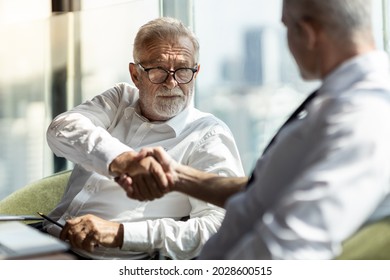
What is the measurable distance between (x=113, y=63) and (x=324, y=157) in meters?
2.31

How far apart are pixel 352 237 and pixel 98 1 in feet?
7.50

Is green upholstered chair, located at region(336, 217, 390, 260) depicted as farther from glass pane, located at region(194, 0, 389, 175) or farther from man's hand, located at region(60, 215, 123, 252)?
glass pane, located at region(194, 0, 389, 175)

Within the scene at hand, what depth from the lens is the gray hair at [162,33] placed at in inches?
80.4

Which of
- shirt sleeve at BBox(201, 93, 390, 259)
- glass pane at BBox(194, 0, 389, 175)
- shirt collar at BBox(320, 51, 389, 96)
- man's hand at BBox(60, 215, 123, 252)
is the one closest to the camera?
shirt sleeve at BBox(201, 93, 390, 259)

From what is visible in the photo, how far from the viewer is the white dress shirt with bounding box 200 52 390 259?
3.39ft

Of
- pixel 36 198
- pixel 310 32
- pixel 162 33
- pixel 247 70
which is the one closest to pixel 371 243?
pixel 310 32

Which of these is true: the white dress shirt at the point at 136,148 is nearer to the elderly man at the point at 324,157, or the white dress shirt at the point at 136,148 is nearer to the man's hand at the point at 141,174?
the man's hand at the point at 141,174

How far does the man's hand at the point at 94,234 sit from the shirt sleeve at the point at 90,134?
135 mm

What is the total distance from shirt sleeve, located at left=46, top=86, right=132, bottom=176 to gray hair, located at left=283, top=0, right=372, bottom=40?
2.53 ft

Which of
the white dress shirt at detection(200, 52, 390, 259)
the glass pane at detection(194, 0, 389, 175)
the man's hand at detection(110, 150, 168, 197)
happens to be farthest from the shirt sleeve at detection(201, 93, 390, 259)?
the glass pane at detection(194, 0, 389, 175)

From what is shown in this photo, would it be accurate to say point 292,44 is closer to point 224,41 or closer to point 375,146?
point 375,146

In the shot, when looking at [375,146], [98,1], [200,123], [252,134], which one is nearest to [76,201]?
[200,123]

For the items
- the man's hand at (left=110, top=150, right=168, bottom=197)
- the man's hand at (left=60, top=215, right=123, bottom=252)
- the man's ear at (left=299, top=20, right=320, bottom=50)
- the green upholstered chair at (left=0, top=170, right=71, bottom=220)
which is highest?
the man's ear at (left=299, top=20, right=320, bottom=50)

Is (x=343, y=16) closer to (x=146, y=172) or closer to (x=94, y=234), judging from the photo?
(x=146, y=172)
